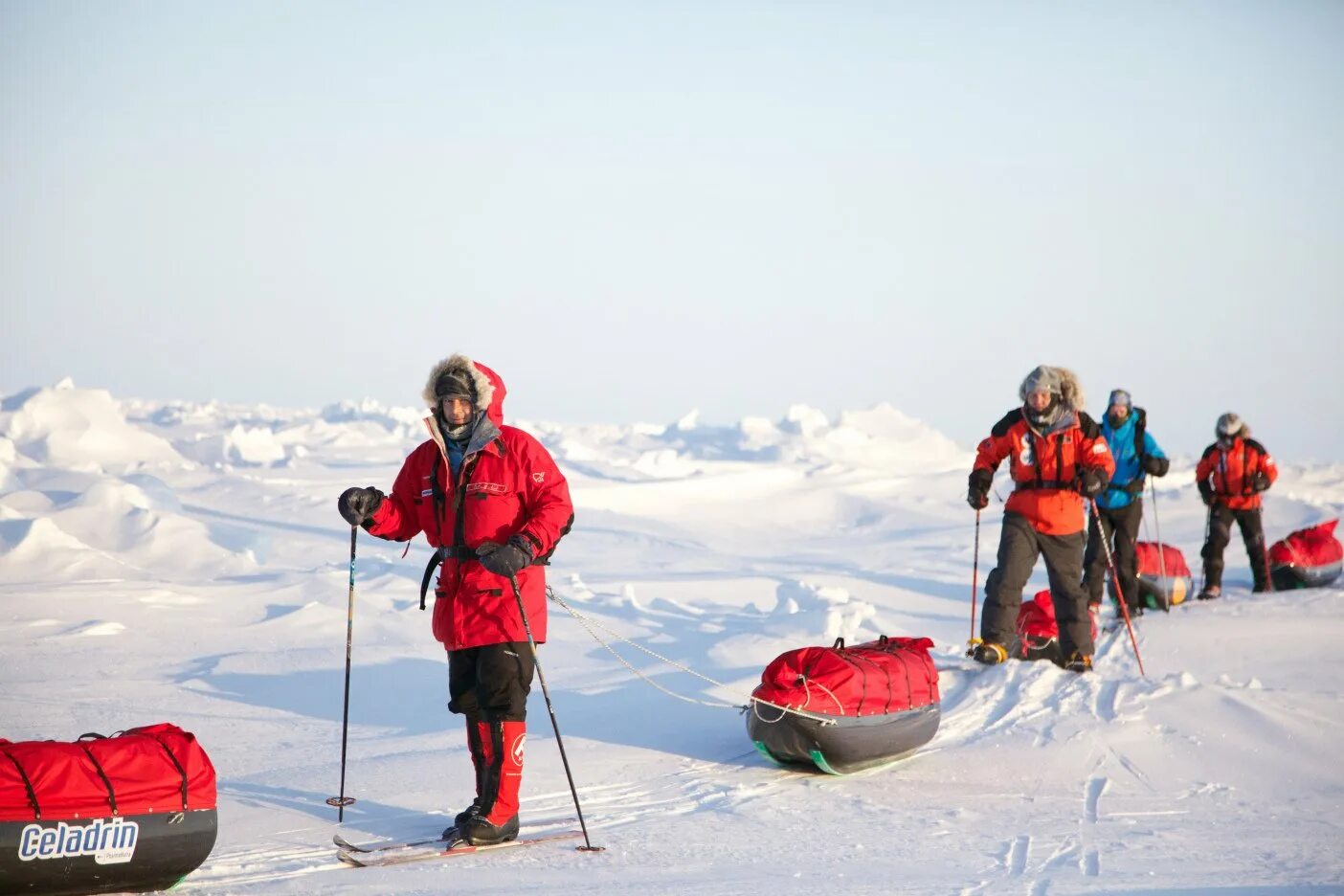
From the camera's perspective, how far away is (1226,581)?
1272cm

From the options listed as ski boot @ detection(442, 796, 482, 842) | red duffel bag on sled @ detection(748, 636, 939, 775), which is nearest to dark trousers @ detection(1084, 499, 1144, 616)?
red duffel bag on sled @ detection(748, 636, 939, 775)

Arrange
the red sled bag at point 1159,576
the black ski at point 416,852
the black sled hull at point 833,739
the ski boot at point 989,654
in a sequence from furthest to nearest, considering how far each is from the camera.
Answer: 1. the red sled bag at point 1159,576
2. the ski boot at point 989,654
3. the black sled hull at point 833,739
4. the black ski at point 416,852

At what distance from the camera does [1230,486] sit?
10.9m

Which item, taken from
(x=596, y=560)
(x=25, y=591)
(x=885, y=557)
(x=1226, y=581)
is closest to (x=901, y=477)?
(x=885, y=557)

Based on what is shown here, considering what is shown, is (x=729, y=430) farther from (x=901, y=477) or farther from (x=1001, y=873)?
(x=1001, y=873)

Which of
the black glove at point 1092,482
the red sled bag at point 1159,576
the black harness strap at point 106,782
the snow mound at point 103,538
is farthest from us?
the snow mound at point 103,538

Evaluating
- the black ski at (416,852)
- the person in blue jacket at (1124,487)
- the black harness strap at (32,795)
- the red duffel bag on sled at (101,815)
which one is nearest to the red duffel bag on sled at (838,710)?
the black ski at (416,852)

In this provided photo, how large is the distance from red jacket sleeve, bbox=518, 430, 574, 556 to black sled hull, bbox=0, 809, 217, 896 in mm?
1330

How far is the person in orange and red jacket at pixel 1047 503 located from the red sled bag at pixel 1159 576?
11.7 feet

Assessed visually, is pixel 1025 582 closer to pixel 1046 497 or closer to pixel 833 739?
pixel 1046 497

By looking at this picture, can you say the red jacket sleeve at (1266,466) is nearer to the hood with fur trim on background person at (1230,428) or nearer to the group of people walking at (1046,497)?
the hood with fur trim on background person at (1230,428)

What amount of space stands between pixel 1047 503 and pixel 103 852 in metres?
4.91

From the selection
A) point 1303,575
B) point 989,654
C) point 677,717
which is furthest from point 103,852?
point 1303,575

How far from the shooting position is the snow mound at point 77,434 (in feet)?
75.9
